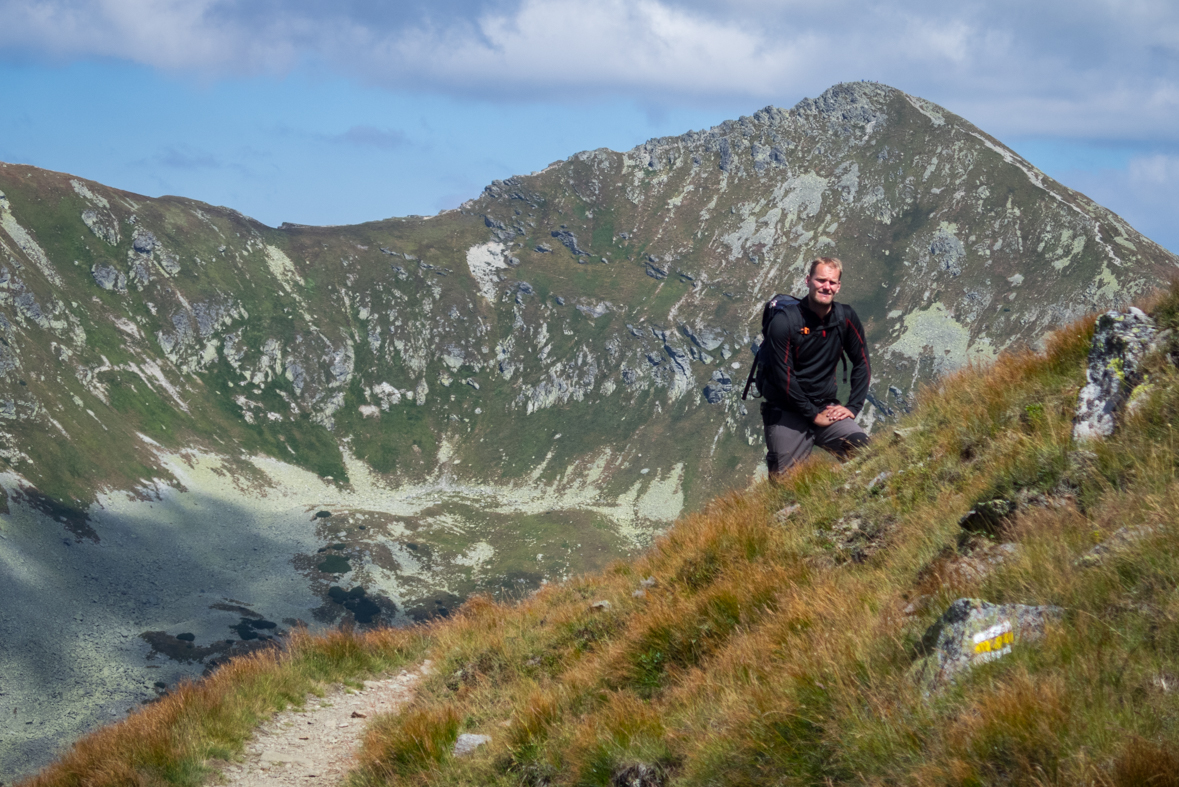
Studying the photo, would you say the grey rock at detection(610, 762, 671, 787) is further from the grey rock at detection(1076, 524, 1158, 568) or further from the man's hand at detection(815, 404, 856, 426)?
the man's hand at detection(815, 404, 856, 426)

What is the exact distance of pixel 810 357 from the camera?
10.5 metres

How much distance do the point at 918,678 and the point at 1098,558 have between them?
137cm

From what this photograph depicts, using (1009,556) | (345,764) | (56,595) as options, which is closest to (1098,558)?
(1009,556)

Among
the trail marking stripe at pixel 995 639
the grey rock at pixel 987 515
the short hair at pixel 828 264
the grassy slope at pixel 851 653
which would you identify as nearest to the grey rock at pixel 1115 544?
the grassy slope at pixel 851 653

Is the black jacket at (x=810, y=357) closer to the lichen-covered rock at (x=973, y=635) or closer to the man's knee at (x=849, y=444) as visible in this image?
the man's knee at (x=849, y=444)

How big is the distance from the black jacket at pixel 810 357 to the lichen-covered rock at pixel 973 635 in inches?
231

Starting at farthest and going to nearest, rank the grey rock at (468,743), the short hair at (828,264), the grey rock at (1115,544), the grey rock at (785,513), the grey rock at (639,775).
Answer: the short hair at (828,264) < the grey rock at (785,513) < the grey rock at (468,743) < the grey rock at (639,775) < the grey rock at (1115,544)

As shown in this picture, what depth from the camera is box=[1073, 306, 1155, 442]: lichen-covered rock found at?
263 inches

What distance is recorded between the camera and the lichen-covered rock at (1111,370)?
668cm

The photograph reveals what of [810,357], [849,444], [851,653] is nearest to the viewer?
[851,653]

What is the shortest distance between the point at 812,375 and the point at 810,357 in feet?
0.88

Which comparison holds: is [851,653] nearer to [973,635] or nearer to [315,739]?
[973,635]

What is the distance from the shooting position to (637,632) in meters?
7.57

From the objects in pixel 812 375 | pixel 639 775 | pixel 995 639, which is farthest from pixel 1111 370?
pixel 639 775
